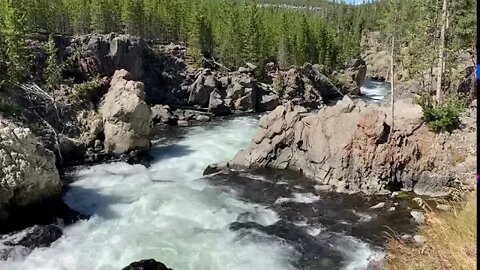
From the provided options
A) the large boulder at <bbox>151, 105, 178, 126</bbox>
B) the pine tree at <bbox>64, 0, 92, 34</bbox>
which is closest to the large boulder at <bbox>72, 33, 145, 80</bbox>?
the large boulder at <bbox>151, 105, 178, 126</bbox>

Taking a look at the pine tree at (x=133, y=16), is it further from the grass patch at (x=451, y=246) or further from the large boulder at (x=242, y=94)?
the grass patch at (x=451, y=246)

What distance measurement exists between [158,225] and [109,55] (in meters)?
39.7

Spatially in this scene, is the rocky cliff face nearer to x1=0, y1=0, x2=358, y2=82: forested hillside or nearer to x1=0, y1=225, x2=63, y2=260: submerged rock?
x1=0, y1=225, x2=63, y2=260: submerged rock

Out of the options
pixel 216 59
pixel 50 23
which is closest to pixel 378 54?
pixel 216 59

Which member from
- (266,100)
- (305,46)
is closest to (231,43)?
(305,46)

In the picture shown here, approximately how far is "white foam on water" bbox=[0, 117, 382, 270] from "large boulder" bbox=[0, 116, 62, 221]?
2283 millimetres

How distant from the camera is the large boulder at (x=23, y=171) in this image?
2150cm

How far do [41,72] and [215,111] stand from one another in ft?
70.3

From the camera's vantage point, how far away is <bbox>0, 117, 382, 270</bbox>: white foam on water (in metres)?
18.5

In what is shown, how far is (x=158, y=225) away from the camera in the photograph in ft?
73.0

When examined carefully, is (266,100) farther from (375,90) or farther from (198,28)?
Answer: (375,90)

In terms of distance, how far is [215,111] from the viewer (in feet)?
193

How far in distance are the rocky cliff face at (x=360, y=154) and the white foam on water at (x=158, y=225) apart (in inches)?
132

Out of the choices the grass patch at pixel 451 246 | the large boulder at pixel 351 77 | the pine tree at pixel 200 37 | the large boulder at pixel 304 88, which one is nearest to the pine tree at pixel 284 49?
the large boulder at pixel 304 88
